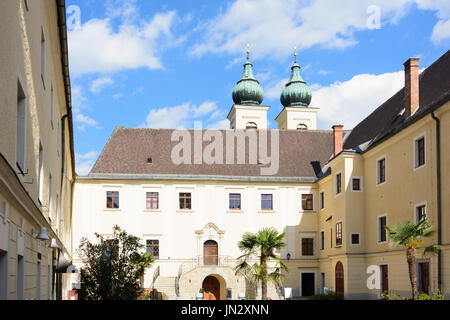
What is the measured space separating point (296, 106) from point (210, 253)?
3029cm

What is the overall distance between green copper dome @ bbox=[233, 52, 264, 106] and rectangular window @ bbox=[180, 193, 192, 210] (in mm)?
27348

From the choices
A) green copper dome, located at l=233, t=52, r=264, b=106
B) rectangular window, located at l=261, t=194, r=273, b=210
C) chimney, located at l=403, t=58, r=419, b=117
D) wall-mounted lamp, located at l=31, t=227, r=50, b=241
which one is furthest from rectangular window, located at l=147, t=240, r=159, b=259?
green copper dome, located at l=233, t=52, r=264, b=106

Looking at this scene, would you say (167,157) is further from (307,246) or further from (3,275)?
(3,275)

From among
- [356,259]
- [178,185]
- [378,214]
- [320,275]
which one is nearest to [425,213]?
[378,214]

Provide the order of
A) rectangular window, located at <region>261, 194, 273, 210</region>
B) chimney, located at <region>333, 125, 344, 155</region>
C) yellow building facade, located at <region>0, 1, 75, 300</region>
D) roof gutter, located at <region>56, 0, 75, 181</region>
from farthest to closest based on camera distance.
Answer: rectangular window, located at <region>261, 194, 273, 210</region>
chimney, located at <region>333, 125, 344, 155</region>
roof gutter, located at <region>56, 0, 75, 181</region>
yellow building facade, located at <region>0, 1, 75, 300</region>

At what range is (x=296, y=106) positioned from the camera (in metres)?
65.1

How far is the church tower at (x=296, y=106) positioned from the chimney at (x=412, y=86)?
35.2 metres

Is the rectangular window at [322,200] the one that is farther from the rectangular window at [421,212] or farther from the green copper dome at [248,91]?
the green copper dome at [248,91]

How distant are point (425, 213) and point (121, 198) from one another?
878 inches

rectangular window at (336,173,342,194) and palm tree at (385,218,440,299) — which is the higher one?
rectangular window at (336,173,342,194)

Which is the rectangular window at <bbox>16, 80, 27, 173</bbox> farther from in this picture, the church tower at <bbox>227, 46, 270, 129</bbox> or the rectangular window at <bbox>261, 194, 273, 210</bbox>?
the church tower at <bbox>227, 46, 270, 129</bbox>

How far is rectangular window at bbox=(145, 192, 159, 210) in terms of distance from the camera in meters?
39.4

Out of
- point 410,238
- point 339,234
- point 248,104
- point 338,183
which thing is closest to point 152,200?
point 338,183
